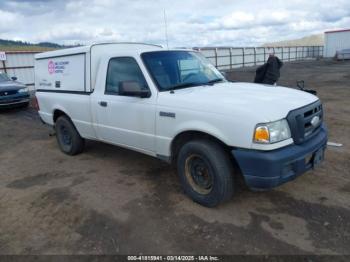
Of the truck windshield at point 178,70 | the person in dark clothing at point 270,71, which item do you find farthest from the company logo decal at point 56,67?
the person in dark clothing at point 270,71

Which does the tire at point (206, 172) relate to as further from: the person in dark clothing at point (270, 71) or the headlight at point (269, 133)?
the person in dark clothing at point (270, 71)

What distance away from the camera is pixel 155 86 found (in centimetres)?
407

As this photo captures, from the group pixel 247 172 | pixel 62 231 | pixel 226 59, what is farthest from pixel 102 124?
pixel 226 59

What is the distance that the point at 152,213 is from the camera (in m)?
3.78

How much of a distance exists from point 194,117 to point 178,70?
1.04m

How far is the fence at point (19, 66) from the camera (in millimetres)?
19222

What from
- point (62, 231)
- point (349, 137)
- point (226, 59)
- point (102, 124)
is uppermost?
point (226, 59)

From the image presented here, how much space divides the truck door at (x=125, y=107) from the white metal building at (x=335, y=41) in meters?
49.7

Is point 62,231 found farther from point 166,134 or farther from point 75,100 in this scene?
point 75,100

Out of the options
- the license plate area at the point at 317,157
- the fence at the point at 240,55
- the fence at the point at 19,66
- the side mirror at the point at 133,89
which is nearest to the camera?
the license plate area at the point at 317,157

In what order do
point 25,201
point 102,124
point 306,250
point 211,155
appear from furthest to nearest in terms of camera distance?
point 102,124, point 25,201, point 211,155, point 306,250

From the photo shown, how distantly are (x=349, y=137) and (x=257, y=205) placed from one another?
3.54m

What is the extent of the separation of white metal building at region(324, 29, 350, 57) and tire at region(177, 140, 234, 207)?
165 feet

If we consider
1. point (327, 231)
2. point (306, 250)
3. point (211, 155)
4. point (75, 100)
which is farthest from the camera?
point (75, 100)
